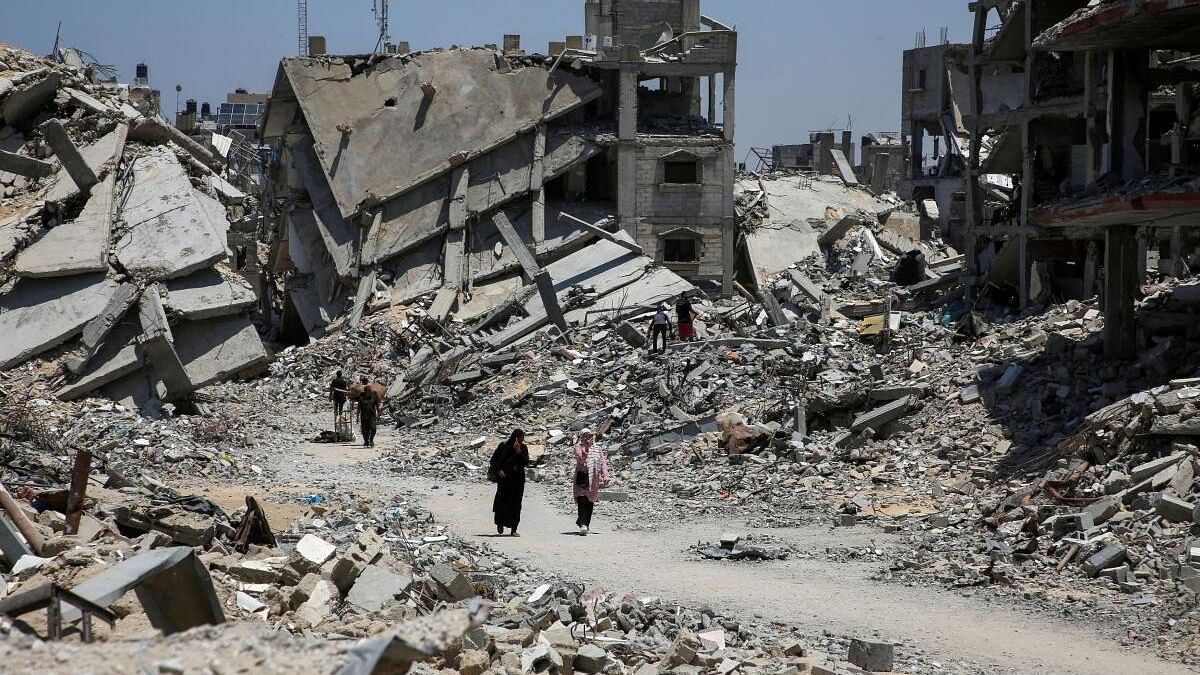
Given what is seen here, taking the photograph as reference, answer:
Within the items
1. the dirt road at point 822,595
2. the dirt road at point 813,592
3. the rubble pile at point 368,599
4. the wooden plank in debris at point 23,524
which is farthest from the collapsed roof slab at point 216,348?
the wooden plank in debris at point 23,524

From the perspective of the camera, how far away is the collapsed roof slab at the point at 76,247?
22828 mm

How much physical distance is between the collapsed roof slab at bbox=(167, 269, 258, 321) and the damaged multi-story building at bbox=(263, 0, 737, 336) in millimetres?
6804

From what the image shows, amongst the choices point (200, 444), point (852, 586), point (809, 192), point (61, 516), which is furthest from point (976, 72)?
point (61, 516)

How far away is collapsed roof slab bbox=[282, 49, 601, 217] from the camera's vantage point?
110ft

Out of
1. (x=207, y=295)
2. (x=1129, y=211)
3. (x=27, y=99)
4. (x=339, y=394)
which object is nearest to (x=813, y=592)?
(x=1129, y=211)

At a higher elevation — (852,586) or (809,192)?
(809,192)

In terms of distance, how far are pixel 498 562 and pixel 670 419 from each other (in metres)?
8.76

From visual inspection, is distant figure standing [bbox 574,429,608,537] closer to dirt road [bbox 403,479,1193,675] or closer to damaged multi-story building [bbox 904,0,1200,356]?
dirt road [bbox 403,479,1193,675]

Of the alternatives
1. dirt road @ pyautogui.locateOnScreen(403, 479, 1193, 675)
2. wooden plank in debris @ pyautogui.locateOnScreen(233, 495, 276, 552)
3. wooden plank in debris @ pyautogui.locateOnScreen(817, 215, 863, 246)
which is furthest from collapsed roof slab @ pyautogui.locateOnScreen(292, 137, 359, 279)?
wooden plank in debris @ pyautogui.locateOnScreen(233, 495, 276, 552)

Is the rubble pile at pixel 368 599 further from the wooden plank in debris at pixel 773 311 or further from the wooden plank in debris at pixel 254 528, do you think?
the wooden plank in debris at pixel 773 311

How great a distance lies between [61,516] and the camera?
35.4 feet

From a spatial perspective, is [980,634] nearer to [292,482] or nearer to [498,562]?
[498,562]

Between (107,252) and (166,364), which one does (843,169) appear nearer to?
(107,252)

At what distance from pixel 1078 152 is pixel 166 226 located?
17678mm
